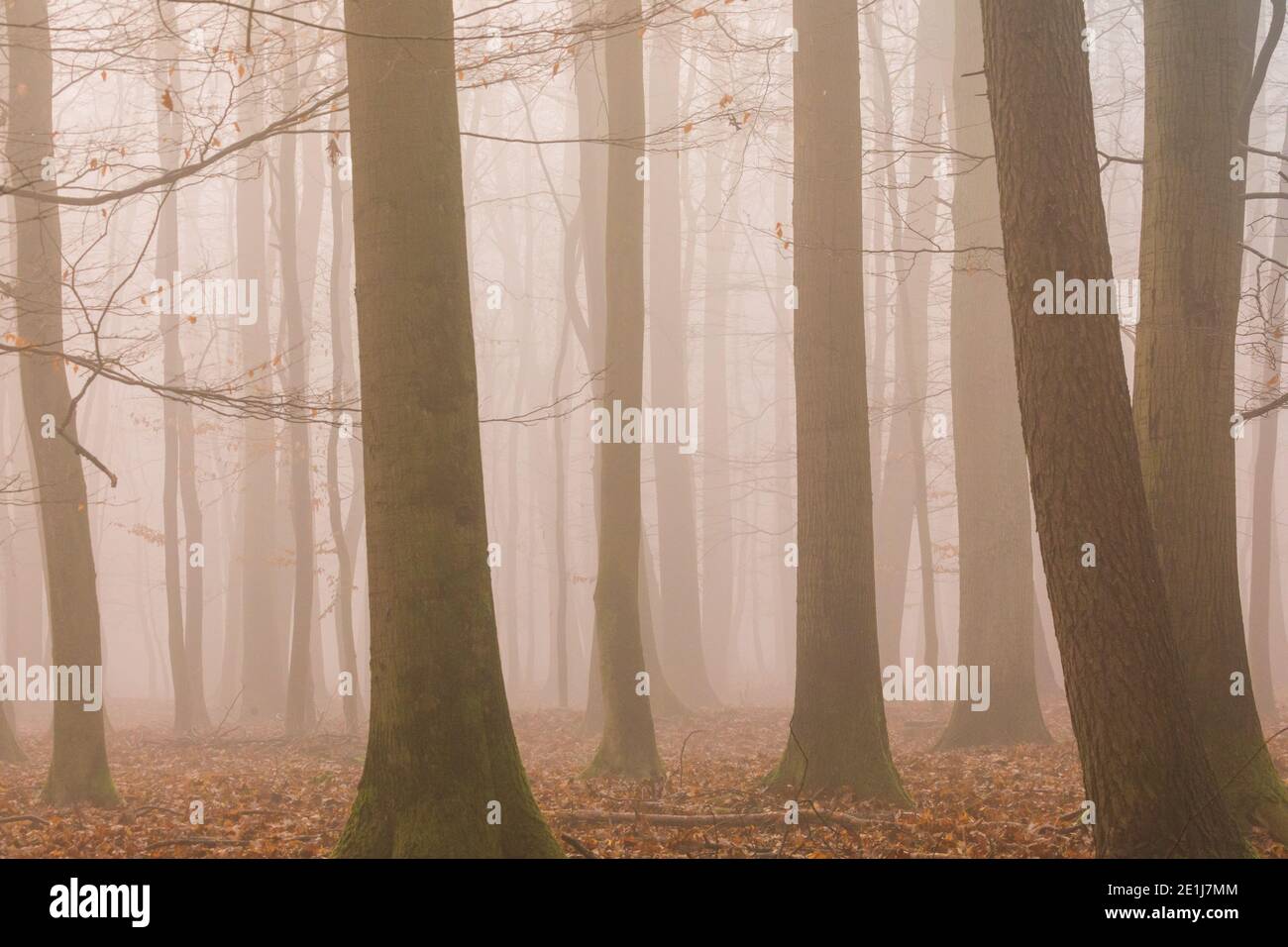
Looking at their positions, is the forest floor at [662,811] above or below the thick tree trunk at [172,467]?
below

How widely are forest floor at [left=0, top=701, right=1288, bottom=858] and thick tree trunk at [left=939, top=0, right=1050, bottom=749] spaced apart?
63 cm

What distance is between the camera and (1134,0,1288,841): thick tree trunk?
6.82 m

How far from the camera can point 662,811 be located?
8.44 meters

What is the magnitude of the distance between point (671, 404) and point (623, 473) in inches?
434

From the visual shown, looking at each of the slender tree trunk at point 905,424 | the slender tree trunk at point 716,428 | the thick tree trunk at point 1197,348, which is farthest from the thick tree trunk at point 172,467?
the thick tree trunk at point 1197,348

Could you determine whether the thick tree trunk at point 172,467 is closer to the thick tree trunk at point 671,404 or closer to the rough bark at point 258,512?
the rough bark at point 258,512

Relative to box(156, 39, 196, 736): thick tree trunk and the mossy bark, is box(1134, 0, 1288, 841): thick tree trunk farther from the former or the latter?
box(156, 39, 196, 736): thick tree trunk

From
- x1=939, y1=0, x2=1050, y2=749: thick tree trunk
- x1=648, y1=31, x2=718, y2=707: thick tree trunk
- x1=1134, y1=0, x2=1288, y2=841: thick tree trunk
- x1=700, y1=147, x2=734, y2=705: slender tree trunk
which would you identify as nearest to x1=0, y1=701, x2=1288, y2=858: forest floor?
x1=939, y1=0, x2=1050, y2=749: thick tree trunk

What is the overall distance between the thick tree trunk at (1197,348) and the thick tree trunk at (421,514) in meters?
4.13

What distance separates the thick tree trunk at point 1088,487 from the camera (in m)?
5.55

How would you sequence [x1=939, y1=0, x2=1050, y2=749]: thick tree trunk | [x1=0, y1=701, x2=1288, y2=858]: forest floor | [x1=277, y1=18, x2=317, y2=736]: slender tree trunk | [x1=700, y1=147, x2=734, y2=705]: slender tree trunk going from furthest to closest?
[x1=700, y1=147, x2=734, y2=705]: slender tree trunk → [x1=277, y1=18, x2=317, y2=736]: slender tree trunk → [x1=939, y1=0, x2=1050, y2=749]: thick tree trunk → [x1=0, y1=701, x2=1288, y2=858]: forest floor

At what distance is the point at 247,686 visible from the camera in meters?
19.9
